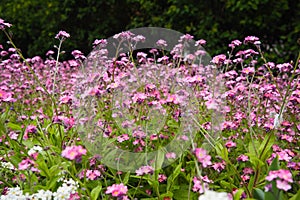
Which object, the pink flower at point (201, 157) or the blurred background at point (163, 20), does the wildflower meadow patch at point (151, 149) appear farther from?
the blurred background at point (163, 20)

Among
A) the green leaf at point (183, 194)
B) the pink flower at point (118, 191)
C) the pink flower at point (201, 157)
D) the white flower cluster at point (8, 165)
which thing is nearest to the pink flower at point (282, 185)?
the pink flower at point (201, 157)

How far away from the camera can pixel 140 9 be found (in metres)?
7.27

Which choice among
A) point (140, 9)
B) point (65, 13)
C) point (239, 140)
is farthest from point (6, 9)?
point (239, 140)

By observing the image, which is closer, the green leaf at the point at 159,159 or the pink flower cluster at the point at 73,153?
the pink flower cluster at the point at 73,153

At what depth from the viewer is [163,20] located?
21.9 feet

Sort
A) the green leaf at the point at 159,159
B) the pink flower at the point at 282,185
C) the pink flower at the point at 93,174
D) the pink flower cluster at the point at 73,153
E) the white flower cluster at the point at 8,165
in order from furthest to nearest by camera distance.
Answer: the white flower cluster at the point at 8,165, the green leaf at the point at 159,159, the pink flower at the point at 93,174, the pink flower cluster at the point at 73,153, the pink flower at the point at 282,185

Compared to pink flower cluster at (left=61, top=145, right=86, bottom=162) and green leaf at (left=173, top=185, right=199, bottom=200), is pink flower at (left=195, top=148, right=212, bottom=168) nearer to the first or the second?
pink flower cluster at (left=61, top=145, right=86, bottom=162)

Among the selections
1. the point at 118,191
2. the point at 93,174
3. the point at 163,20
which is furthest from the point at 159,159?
the point at 163,20

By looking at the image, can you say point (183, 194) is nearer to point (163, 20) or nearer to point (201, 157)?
point (201, 157)

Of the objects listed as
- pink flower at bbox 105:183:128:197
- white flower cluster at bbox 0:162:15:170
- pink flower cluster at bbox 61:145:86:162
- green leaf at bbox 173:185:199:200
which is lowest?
green leaf at bbox 173:185:199:200

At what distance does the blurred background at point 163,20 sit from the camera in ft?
20.0

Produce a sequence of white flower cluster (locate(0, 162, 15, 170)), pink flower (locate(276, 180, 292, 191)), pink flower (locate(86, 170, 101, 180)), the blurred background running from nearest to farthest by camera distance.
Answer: pink flower (locate(276, 180, 292, 191)) → pink flower (locate(86, 170, 101, 180)) → white flower cluster (locate(0, 162, 15, 170)) → the blurred background

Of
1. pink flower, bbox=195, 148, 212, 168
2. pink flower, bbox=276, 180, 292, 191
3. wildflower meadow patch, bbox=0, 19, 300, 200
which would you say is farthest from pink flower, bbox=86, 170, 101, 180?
pink flower, bbox=276, 180, 292, 191

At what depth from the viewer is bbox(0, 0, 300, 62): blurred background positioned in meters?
6.08
